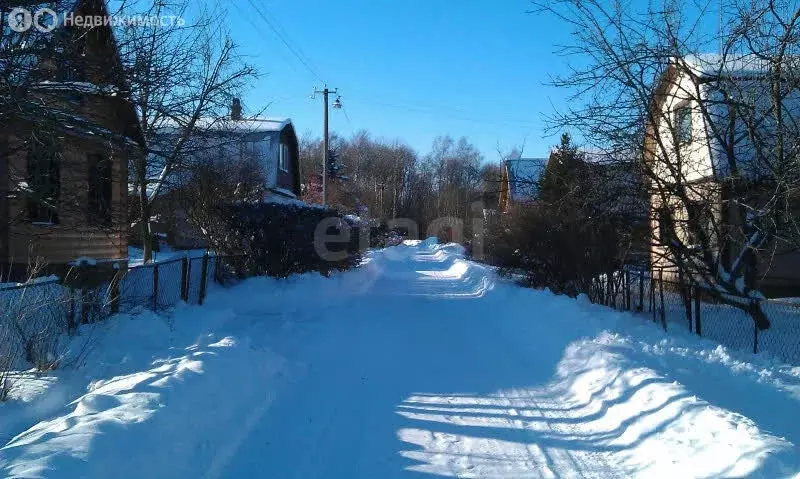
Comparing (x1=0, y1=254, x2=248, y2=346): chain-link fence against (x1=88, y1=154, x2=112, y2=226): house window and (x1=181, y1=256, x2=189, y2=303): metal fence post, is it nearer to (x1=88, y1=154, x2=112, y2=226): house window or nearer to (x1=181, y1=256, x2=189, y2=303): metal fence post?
(x1=181, y1=256, x2=189, y2=303): metal fence post

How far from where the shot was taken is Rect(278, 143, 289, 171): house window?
32.2 meters

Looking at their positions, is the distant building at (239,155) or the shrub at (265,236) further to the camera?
the shrub at (265,236)

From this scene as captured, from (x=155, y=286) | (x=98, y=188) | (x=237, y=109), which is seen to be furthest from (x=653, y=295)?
(x=237, y=109)

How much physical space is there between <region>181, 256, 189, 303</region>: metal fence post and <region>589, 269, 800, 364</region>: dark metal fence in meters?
8.99

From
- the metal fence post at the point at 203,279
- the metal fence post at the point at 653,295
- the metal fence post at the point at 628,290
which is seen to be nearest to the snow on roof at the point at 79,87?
the metal fence post at the point at 203,279

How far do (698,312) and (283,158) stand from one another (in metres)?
25.7

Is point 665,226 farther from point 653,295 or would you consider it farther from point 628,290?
point 628,290

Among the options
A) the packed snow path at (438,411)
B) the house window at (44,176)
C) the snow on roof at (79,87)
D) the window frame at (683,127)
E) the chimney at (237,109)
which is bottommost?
the packed snow path at (438,411)

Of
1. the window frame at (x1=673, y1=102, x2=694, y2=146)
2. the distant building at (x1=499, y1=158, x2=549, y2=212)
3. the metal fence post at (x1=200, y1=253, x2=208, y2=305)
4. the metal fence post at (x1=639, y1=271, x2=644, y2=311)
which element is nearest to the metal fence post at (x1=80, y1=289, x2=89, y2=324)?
the metal fence post at (x1=200, y1=253, x2=208, y2=305)

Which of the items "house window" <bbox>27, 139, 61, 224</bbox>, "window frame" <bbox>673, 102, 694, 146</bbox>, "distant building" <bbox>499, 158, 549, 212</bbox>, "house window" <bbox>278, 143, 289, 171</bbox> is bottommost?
"house window" <bbox>27, 139, 61, 224</bbox>

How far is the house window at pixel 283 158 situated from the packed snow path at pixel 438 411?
22.1 meters

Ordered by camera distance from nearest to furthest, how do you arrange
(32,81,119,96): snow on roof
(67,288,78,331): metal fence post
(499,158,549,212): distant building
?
(32,81,119,96): snow on roof
(67,288,78,331): metal fence post
(499,158,549,212): distant building

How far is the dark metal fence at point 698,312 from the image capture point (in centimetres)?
1026

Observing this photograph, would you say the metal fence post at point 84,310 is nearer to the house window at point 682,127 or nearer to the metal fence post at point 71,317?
the metal fence post at point 71,317
